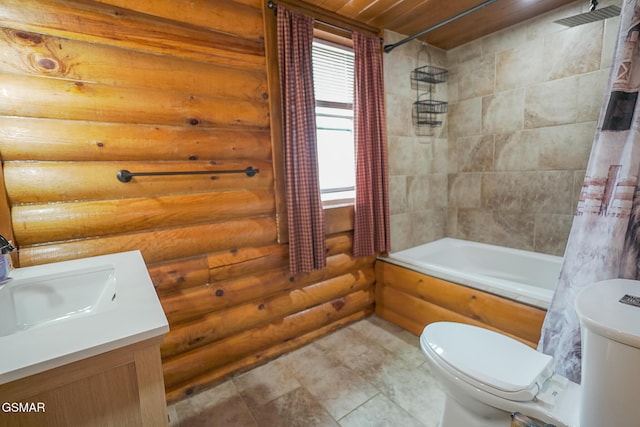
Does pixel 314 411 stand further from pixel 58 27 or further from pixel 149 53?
pixel 58 27

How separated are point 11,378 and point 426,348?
1.32 meters

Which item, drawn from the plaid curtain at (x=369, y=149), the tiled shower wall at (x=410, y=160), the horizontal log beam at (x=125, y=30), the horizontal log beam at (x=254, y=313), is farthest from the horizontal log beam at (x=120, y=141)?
the tiled shower wall at (x=410, y=160)

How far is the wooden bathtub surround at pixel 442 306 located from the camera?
5.51 feet

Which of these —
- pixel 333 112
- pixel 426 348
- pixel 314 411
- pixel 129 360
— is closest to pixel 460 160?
pixel 333 112

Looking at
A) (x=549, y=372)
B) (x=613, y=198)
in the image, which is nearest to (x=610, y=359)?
(x=549, y=372)

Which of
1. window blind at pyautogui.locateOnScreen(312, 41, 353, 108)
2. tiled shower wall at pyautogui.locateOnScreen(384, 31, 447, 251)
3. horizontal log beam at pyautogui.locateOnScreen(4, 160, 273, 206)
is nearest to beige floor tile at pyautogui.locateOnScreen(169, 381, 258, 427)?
horizontal log beam at pyautogui.locateOnScreen(4, 160, 273, 206)

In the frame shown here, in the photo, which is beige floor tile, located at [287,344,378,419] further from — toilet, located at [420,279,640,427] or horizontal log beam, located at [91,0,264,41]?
horizontal log beam, located at [91,0,264,41]

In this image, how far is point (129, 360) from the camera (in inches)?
27.1

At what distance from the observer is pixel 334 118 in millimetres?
2314

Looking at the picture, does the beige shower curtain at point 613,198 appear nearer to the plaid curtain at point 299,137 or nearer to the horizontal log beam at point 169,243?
the plaid curtain at point 299,137

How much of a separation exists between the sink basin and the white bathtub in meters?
2.00

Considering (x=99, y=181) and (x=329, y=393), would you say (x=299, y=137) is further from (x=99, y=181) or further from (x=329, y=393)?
(x=329, y=393)

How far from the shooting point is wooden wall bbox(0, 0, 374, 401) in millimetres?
1321

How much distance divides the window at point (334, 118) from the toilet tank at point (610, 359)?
5.66 ft
